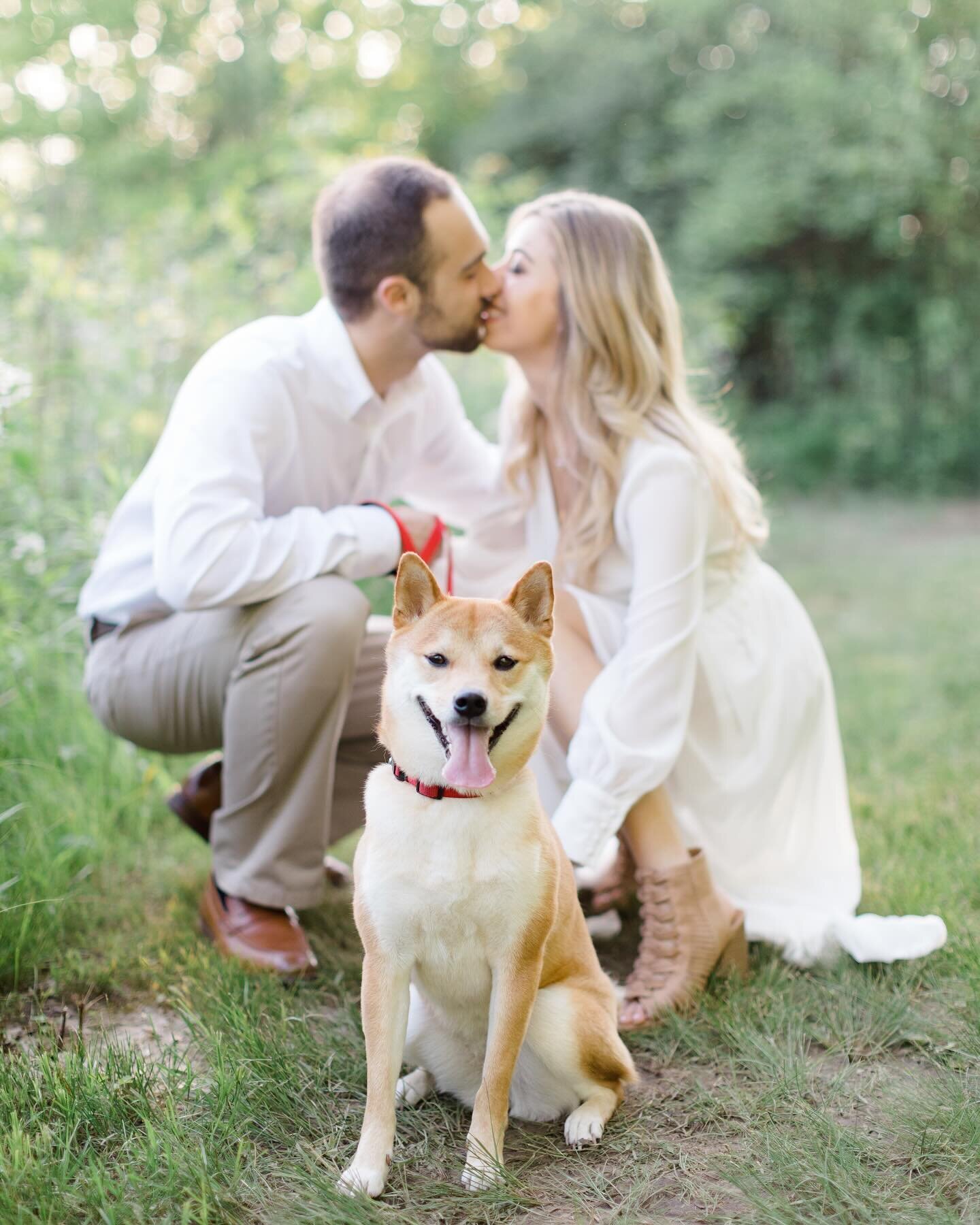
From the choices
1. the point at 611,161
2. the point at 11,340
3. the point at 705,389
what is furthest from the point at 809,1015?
the point at 611,161

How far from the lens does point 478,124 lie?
45.9ft

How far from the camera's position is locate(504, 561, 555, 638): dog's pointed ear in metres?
2.00

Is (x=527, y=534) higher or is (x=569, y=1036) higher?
(x=527, y=534)

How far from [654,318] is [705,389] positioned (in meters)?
7.75

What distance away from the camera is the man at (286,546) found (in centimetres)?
265

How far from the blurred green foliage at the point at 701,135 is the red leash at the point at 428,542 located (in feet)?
19.4

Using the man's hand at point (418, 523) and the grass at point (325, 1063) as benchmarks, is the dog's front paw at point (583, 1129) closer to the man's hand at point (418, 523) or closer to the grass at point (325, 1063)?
the grass at point (325, 1063)

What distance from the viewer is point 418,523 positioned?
2865 millimetres

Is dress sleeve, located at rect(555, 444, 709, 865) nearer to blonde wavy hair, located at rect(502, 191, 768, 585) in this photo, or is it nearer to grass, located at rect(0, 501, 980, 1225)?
blonde wavy hair, located at rect(502, 191, 768, 585)

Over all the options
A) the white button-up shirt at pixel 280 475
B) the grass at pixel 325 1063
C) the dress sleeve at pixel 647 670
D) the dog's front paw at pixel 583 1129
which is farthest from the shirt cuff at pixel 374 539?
the dog's front paw at pixel 583 1129

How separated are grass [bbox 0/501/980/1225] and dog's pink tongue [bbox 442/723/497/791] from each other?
652 mm

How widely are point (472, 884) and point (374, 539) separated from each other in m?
1.10

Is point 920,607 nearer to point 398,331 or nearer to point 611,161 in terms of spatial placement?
point 398,331

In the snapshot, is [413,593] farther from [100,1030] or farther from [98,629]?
[98,629]
